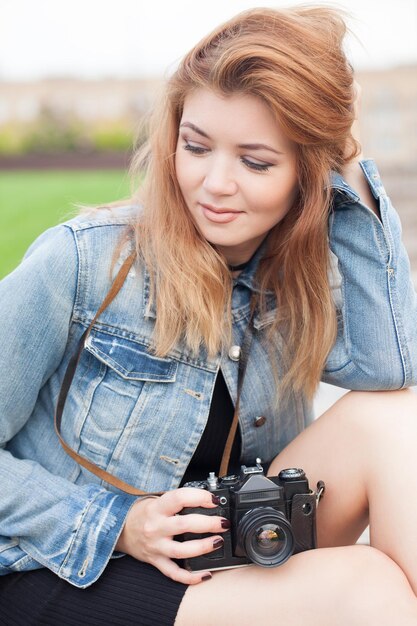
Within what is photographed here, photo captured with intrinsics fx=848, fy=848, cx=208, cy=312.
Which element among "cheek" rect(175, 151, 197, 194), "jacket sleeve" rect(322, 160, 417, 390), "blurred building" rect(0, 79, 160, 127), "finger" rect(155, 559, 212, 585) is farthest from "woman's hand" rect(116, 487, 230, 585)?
"blurred building" rect(0, 79, 160, 127)

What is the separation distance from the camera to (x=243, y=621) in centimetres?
151

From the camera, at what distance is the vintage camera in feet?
5.00

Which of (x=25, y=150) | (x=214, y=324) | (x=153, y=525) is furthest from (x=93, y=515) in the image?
(x=25, y=150)

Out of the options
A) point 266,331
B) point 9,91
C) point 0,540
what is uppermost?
point 266,331

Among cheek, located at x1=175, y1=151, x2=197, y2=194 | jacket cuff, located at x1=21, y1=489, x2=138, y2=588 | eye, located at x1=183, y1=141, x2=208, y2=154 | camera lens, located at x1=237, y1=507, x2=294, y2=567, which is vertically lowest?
jacket cuff, located at x1=21, y1=489, x2=138, y2=588

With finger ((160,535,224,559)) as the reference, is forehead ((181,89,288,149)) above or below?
above

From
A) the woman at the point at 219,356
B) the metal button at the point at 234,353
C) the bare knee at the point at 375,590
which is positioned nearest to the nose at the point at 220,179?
the woman at the point at 219,356

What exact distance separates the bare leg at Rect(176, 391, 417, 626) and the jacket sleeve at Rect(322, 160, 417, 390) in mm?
73

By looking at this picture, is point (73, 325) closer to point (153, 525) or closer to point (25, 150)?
point (153, 525)

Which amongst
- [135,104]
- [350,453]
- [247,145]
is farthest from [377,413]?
[135,104]

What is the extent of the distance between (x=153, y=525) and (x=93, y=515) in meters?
0.15

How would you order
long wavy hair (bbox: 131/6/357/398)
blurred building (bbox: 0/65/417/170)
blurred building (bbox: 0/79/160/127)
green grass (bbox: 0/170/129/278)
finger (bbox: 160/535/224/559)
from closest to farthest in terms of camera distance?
finger (bbox: 160/535/224/559) < long wavy hair (bbox: 131/6/357/398) < green grass (bbox: 0/170/129/278) < blurred building (bbox: 0/65/417/170) < blurred building (bbox: 0/79/160/127)

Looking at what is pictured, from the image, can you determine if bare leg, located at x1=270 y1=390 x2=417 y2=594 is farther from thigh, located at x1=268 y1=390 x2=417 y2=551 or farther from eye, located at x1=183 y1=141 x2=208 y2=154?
eye, located at x1=183 y1=141 x2=208 y2=154

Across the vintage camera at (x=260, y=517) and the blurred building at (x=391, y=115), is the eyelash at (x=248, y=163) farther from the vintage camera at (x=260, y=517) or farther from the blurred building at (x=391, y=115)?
the blurred building at (x=391, y=115)
